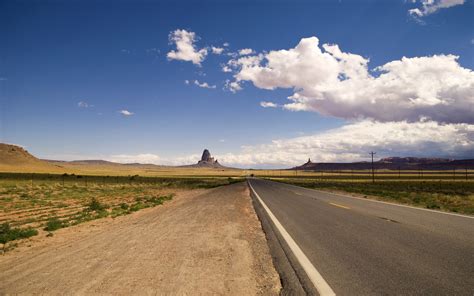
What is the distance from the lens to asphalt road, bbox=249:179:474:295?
457cm

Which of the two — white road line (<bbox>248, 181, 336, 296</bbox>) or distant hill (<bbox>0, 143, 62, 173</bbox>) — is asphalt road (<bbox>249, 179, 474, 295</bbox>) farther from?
distant hill (<bbox>0, 143, 62, 173</bbox>)

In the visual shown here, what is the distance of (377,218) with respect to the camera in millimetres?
11586

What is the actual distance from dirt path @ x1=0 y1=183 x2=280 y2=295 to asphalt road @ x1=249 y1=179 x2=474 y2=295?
108 centimetres

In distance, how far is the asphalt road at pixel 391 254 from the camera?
4.57m

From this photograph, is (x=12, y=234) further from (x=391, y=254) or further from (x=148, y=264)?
(x=391, y=254)

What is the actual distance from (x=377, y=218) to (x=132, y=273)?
358 inches

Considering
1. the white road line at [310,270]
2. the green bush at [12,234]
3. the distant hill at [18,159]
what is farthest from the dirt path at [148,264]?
the distant hill at [18,159]

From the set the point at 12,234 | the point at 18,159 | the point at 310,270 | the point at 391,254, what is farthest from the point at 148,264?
the point at 18,159

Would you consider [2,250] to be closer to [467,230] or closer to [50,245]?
[50,245]

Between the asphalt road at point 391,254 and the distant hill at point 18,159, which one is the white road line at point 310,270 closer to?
the asphalt road at point 391,254

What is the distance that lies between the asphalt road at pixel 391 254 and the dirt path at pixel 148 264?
3.53 feet

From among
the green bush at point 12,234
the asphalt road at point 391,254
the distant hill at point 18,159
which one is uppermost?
the distant hill at point 18,159

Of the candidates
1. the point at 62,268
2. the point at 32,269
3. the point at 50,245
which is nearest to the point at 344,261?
the point at 62,268

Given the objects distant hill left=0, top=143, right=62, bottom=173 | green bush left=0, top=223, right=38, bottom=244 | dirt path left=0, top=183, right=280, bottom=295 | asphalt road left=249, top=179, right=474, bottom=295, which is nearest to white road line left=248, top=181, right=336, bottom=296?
asphalt road left=249, top=179, right=474, bottom=295
